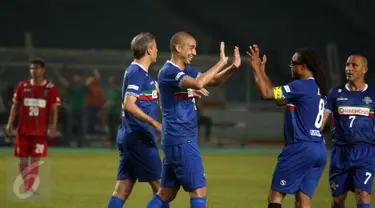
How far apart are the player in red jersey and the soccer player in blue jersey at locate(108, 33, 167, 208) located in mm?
4240

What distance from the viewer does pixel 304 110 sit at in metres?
8.68

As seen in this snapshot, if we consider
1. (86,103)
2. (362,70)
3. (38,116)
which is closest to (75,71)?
(86,103)

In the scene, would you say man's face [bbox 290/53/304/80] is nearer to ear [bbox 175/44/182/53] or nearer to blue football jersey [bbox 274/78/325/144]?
blue football jersey [bbox 274/78/325/144]

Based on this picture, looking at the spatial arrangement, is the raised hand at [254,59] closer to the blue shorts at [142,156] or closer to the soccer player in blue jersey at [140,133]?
the soccer player in blue jersey at [140,133]

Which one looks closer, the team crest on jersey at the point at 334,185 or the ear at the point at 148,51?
the ear at the point at 148,51

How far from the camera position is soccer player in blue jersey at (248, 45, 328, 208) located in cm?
867

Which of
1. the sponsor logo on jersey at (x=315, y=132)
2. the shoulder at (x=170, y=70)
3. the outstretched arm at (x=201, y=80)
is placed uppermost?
the shoulder at (x=170, y=70)

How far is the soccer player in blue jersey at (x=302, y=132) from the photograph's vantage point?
867cm

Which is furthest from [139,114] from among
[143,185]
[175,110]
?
[143,185]

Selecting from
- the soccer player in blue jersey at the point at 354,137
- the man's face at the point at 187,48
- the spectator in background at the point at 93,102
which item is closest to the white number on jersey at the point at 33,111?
the soccer player in blue jersey at the point at 354,137

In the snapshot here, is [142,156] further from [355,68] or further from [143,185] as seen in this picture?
[143,185]

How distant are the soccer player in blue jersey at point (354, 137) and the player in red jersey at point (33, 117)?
5.43 m

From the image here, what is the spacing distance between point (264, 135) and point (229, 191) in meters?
13.3

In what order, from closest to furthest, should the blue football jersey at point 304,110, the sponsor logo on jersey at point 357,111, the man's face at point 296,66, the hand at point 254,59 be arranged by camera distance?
1. the hand at point 254,59
2. the blue football jersey at point 304,110
3. the man's face at point 296,66
4. the sponsor logo on jersey at point 357,111
